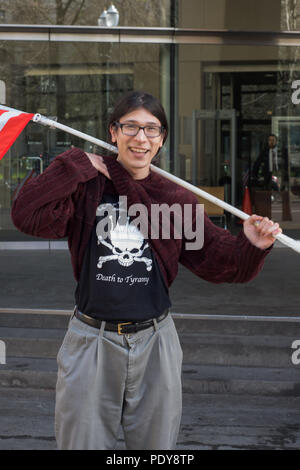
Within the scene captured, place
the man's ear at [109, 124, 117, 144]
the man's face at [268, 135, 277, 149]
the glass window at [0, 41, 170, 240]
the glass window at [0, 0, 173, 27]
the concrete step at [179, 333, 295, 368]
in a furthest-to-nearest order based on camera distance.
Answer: the man's face at [268, 135, 277, 149], the glass window at [0, 41, 170, 240], the glass window at [0, 0, 173, 27], the concrete step at [179, 333, 295, 368], the man's ear at [109, 124, 117, 144]

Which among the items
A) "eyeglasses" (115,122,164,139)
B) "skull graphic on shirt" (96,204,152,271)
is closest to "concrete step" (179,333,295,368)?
"skull graphic on shirt" (96,204,152,271)

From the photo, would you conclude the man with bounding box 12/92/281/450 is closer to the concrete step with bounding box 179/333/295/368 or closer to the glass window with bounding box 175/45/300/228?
the concrete step with bounding box 179/333/295/368

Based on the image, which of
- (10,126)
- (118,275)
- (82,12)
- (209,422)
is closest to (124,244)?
(118,275)

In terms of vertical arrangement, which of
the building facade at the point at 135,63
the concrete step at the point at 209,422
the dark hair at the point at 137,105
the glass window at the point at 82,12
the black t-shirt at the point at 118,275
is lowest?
the concrete step at the point at 209,422

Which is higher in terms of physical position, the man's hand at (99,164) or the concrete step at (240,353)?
the man's hand at (99,164)

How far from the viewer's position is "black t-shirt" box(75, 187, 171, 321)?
2539 mm

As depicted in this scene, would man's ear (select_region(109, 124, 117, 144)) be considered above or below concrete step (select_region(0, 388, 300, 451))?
above

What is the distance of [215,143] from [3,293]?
709cm

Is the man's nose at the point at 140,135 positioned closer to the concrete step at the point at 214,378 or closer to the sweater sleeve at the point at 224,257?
the sweater sleeve at the point at 224,257

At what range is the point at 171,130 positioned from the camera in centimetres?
A: 1336

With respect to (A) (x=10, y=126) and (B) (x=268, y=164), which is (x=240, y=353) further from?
(B) (x=268, y=164)

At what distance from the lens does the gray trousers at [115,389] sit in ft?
8.33

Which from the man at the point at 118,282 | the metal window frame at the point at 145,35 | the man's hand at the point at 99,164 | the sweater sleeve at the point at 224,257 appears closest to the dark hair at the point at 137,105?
the man at the point at 118,282
